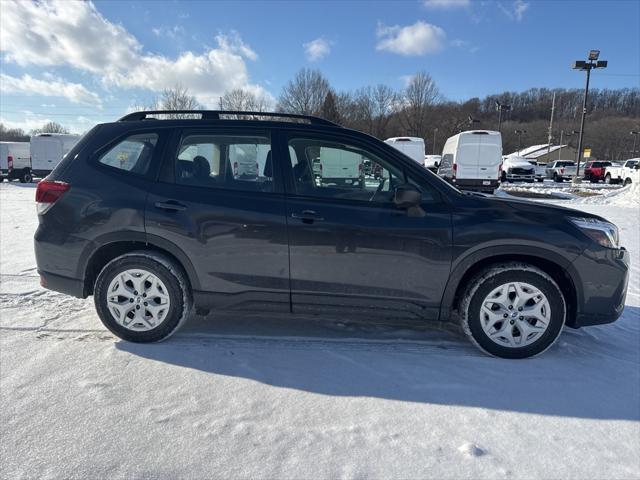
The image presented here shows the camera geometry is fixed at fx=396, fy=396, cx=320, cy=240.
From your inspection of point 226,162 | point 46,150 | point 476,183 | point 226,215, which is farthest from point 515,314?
point 46,150

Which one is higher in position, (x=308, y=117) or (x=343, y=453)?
(x=308, y=117)

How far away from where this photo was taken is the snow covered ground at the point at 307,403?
2.08 meters

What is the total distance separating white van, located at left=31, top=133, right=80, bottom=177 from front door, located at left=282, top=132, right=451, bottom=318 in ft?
85.9

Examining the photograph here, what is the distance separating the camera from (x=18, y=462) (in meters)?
2.03

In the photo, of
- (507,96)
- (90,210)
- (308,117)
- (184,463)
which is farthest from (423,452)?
(507,96)

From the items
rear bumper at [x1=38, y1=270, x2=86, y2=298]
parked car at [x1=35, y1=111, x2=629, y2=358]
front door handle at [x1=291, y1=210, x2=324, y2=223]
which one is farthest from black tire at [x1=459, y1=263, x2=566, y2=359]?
rear bumper at [x1=38, y1=270, x2=86, y2=298]

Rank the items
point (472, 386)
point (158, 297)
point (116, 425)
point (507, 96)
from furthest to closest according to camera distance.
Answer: point (507, 96) → point (158, 297) → point (472, 386) → point (116, 425)

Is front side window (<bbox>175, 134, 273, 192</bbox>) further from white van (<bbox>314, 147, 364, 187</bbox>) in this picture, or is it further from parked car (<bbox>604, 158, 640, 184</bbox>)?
parked car (<bbox>604, 158, 640, 184</bbox>)

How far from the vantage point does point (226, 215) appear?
10.5ft

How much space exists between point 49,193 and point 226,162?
151 cm

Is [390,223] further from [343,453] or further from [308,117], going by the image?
[343,453]

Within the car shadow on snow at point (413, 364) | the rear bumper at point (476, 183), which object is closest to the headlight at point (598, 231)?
the car shadow on snow at point (413, 364)

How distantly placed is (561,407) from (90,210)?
379 centimetres

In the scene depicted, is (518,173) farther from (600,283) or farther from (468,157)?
(600,283)
